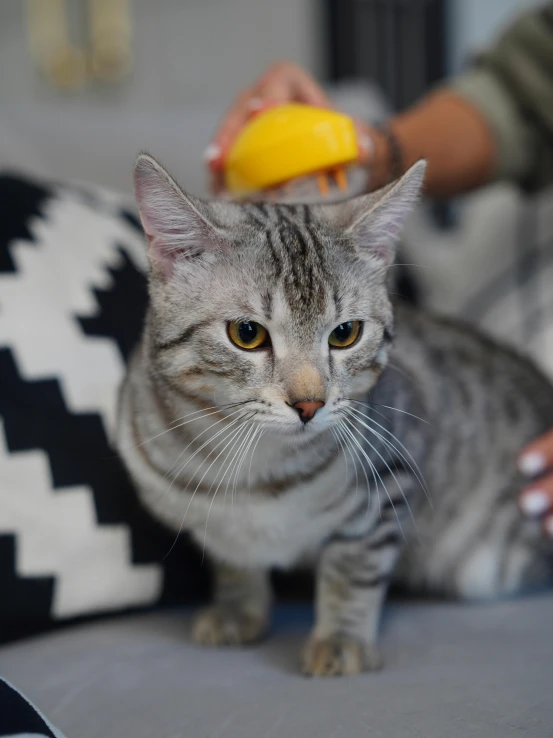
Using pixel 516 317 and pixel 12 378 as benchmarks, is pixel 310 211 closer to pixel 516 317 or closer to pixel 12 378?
pixel 12 378

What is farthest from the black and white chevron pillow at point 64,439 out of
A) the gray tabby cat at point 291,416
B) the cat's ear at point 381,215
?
the cat's ear at point 381,215

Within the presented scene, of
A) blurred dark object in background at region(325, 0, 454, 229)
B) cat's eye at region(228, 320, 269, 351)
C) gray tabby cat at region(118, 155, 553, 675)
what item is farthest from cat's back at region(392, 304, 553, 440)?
blurred dark object in background at region(325, 0, 454, 229)

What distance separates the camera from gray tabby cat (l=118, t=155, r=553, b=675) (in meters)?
0.80

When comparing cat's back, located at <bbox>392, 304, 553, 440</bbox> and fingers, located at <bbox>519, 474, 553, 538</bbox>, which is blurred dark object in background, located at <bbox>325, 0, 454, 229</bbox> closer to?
cat's back, located at <bbox>392, 304, 553, 440</bbox>

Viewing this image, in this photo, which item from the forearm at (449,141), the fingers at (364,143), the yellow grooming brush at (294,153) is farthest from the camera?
the forearm at (449,141)

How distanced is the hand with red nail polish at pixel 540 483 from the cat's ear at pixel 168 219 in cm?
58

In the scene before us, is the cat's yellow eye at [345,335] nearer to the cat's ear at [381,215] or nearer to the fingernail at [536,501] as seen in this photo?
the cat's ear at [381,215]

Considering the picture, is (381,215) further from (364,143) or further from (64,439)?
(64,439)

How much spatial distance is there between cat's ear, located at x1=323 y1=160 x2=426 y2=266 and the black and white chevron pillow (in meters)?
0.40

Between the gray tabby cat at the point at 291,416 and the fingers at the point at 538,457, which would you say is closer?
the gray tabby cat at the point at 291,416

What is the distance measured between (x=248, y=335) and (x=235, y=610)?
1.37 ft

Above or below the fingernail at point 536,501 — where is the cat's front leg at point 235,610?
below

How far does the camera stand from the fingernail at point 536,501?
1074mm

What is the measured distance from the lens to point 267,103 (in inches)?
43.2
